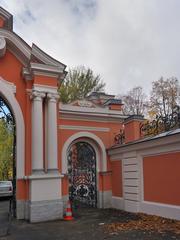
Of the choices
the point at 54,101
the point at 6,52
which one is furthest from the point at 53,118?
the point at 6,52

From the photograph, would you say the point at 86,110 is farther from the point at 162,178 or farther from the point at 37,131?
the point at 162,178

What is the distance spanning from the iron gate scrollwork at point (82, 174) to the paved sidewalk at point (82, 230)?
2195mm

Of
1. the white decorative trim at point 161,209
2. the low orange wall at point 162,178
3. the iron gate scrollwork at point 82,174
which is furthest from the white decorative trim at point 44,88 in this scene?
the white decorative trim at point 161,209

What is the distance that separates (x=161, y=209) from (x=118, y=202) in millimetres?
3174

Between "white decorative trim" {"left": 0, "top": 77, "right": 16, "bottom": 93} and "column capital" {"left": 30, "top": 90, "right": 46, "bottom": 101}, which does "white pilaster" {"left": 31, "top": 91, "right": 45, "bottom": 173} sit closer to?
"column capital" {"left": 30, "top": 90, "right": 46, "bottom": 101}

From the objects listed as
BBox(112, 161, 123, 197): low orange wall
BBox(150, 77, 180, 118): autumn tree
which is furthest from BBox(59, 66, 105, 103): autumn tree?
BBox(112, 161, 123, 197): low orange wall

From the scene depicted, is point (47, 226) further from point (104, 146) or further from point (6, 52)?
point (6, 52)

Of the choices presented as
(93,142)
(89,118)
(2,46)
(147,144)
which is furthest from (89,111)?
(2,46)

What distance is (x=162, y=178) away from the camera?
31.1 feet

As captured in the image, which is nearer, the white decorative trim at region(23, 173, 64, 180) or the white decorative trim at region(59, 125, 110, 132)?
the white decorative trim at region(23, 173, 64, 180)

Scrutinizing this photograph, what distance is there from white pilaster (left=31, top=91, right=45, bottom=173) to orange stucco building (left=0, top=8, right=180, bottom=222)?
0.11 ft

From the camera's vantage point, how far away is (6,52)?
1120 centimetres

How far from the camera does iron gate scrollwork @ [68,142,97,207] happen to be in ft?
43.8

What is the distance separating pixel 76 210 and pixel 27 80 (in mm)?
5425
